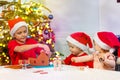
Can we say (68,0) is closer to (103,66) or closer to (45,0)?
(45,0)

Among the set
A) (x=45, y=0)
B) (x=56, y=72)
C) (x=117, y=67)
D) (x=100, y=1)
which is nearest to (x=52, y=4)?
(x=45, y=0)

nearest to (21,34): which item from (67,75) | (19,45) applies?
(19,45)

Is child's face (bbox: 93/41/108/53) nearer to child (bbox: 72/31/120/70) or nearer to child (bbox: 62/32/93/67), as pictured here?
child (bbox: 72/31/120/70)

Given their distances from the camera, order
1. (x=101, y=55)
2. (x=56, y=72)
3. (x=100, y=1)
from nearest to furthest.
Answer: (x=56, y=72) → (x=101, y=55) → (x=100, y=1)

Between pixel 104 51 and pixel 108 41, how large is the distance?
0.10 m

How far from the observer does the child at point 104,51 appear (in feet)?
7.14

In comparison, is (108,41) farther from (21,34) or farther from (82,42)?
(21,34)

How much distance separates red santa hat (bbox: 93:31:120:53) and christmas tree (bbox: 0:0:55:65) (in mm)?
1241

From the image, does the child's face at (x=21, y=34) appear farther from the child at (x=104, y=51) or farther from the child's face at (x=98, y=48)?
the child's face at (x=98, y=48)

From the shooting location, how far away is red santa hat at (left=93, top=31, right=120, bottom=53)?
230 cm

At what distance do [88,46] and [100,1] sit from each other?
1.61 metres

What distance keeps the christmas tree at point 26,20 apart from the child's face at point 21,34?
2.14 feet

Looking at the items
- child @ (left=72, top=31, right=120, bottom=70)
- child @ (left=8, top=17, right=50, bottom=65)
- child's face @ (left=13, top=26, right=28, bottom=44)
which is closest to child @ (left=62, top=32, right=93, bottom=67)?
child @ (left=72, top=31, right=120, bottom=70)

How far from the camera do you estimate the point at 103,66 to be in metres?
Answer: 2.23
